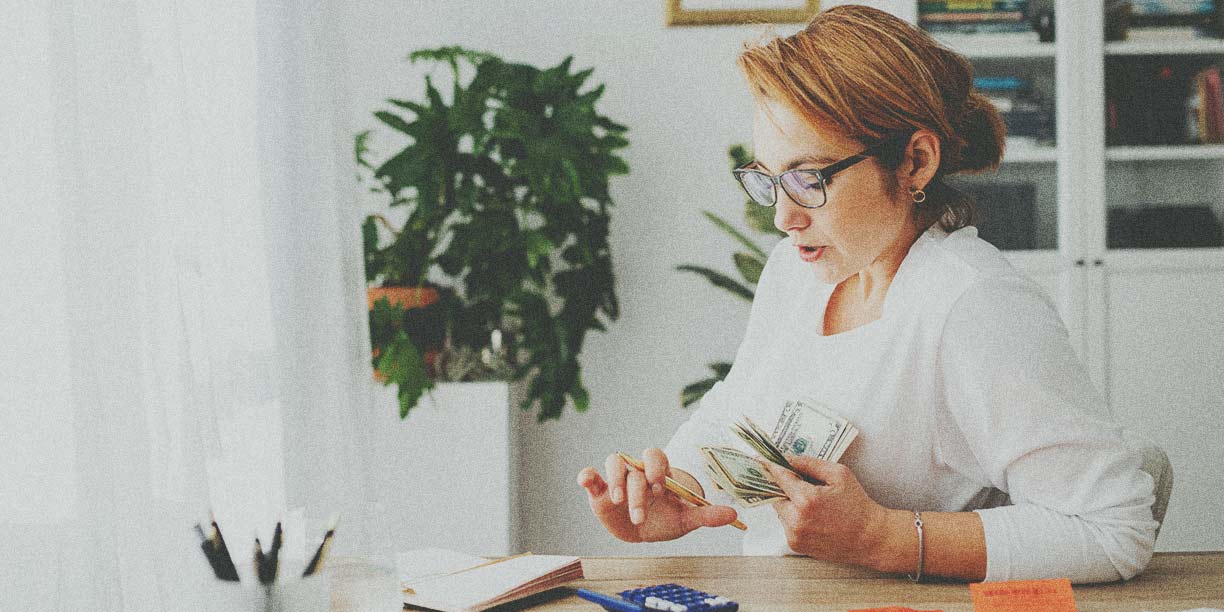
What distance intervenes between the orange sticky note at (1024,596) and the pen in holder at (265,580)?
626mm

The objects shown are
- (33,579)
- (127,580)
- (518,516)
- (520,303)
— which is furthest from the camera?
(518,516)

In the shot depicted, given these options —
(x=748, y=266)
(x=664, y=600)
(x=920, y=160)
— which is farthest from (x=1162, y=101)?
(x=664, y=600)

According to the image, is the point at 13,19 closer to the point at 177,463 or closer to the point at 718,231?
the point at 177,463

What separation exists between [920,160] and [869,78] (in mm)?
137

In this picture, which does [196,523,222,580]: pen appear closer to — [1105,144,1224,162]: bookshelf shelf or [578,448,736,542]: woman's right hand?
[578,448,736,542]: woman's right hand

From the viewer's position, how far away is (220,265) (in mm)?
1502

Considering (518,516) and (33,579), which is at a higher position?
(33,579)

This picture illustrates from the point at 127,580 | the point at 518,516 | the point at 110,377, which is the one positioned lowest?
the point at 518,516

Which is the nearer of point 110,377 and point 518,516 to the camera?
point 110,377

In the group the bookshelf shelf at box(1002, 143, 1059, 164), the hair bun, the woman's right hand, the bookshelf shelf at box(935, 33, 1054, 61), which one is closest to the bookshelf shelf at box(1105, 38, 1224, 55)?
the bookshelf shelf at box(935, 33, 1054, 61)

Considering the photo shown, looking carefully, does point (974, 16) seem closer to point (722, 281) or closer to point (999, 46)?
point (999, 46)

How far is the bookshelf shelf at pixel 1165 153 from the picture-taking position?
9.44ft

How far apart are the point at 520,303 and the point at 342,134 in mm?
1153

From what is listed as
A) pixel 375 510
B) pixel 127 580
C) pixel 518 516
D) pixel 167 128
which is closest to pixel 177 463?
pixel 127 580
